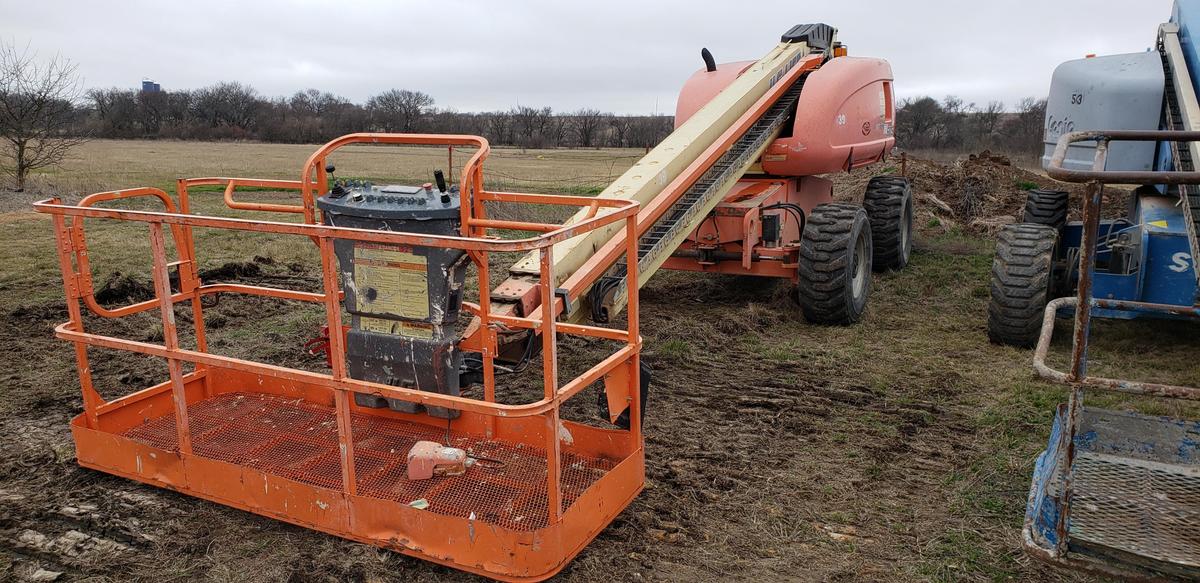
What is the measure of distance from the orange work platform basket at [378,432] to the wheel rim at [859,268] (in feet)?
12.9

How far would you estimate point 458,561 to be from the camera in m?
3.63

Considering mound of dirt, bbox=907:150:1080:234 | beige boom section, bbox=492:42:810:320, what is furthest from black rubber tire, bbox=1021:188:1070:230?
mound of dirt, bbox=907:150:1080:234

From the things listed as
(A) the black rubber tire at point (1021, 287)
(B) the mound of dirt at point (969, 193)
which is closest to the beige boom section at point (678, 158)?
(A) the black rubber tire at point (1021, 287)

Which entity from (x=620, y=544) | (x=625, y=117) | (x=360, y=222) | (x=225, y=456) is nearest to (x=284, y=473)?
(x=225, y=456)

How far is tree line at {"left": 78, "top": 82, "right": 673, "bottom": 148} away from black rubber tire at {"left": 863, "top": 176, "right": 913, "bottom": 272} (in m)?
24.2

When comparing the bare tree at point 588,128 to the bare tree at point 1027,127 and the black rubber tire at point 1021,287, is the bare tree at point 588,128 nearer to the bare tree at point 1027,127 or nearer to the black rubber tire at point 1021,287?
the bare tree at point 1027,127

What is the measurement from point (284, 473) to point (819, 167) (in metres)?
5.33

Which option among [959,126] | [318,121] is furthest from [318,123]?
[959,126]

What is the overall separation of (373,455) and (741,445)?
6.69ft

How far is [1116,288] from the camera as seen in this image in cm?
628

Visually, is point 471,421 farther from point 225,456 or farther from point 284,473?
point 225,456

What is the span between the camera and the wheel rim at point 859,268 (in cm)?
768

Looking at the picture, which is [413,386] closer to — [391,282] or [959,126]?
[391,282]

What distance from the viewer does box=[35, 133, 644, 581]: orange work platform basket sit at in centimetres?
358
